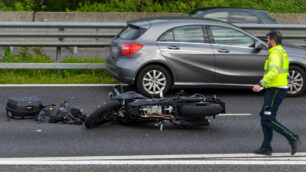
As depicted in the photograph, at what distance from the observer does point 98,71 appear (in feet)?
46.3

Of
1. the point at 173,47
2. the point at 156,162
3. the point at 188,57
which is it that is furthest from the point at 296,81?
the point at 156,162

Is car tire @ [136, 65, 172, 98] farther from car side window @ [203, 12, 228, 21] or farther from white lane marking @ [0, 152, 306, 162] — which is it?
car side window @ [203, 12, 228, 21]

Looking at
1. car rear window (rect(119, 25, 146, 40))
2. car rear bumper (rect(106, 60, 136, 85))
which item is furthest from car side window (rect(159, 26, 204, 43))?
car rear bumper (rect(106, 60, 136, 85))

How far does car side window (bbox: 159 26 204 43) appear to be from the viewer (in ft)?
39.4

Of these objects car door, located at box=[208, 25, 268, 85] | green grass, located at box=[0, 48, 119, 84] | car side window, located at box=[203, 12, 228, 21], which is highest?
car side window, located at box=[203, 12, 228, 21]

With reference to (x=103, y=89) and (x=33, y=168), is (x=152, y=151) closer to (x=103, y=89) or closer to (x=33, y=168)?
(x=33, y=168)

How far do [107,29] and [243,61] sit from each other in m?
3.64

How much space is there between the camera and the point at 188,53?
12.0 meters

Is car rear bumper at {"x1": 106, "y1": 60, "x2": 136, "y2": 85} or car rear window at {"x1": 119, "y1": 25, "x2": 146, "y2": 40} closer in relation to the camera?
car rear bumper at {"x1": 106, "y1": 60, "x2": 136, "y2": 85}

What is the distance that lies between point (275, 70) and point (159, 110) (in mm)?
2096

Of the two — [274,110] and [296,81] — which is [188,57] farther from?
[274,110]

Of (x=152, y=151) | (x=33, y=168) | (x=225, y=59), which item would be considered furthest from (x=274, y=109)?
(x=225, y=59)

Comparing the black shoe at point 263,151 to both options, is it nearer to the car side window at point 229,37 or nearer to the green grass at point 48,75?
the car side window at point 229,37

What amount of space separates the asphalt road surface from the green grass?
8.75ft
